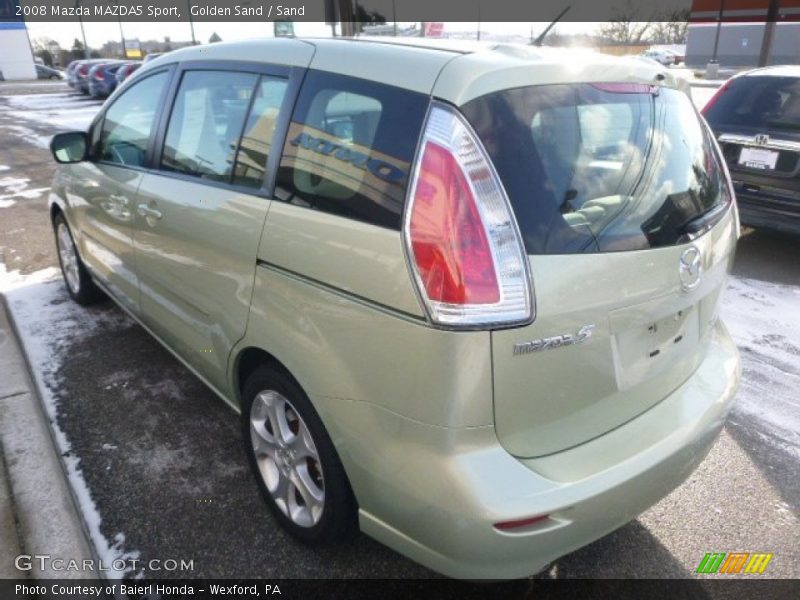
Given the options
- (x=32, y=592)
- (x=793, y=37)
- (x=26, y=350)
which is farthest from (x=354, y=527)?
(x=793, y=37)

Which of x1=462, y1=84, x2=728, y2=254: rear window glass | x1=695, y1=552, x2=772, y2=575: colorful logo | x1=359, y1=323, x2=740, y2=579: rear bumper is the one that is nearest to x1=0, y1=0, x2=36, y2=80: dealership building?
x1=462, y1=84, x2=728, y2=254: rear window glass

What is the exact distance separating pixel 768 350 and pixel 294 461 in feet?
9.96

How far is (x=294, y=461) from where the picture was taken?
7.28ft

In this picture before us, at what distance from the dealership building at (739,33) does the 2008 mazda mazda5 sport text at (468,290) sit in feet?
151

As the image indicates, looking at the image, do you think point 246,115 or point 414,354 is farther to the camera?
point 246,115

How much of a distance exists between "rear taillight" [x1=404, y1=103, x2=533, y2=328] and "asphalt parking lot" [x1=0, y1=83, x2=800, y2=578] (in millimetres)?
1161

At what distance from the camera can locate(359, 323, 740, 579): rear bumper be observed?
1.61 meters

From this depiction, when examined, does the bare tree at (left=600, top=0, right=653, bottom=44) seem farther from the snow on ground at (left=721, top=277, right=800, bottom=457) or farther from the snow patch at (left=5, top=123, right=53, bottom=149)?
the snow on ground at (left=721, top=277, right=800, bottom=457)

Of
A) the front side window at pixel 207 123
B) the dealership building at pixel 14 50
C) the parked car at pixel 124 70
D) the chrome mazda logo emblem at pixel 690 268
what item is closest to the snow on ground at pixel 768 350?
the chrome mazda logo emblem at pixel 690 268

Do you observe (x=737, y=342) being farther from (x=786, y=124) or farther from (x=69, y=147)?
(x=69, y=147)

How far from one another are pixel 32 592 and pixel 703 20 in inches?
2173

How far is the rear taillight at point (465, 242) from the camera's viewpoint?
61.9 inches

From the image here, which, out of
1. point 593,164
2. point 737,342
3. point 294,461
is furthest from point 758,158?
point 294,461

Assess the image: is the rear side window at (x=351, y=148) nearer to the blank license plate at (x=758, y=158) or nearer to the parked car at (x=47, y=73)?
the blank license plate at (x=758, y=158)
